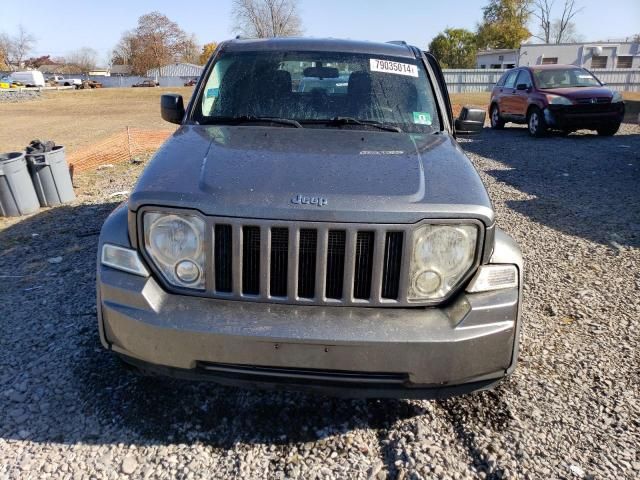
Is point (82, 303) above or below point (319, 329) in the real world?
below

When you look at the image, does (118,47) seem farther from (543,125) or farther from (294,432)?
(294,432)

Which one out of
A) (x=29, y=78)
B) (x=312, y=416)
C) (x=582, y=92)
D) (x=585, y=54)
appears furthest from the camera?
(x=29, y=78)

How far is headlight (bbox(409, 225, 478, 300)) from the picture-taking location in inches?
84.1

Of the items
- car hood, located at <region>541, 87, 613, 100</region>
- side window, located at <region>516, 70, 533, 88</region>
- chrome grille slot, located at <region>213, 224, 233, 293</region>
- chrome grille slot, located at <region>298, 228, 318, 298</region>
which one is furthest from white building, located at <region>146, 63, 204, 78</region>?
chrome grille slot, located at <region>298, 228, 318, 298</region>

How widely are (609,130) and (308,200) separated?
44.5ft

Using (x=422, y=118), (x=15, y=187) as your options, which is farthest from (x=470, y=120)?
(x=15, y=187)

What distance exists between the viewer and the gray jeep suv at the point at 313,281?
2.05m

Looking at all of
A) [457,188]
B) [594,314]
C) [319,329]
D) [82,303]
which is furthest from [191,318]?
[594,314]

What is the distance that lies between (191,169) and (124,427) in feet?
4.25

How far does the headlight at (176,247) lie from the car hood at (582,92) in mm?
12617

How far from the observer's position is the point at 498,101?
1511cm

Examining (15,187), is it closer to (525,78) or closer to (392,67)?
(392,67)

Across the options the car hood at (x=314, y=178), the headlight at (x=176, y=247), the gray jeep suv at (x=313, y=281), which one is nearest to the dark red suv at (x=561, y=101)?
the car hood at (x=314, y=178)

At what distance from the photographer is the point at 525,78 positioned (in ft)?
45.5
